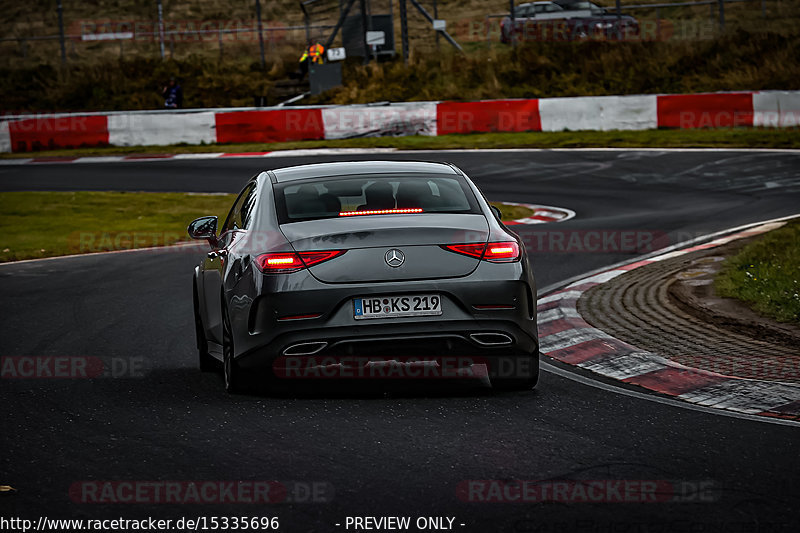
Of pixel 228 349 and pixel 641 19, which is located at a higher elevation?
pixel 641 19

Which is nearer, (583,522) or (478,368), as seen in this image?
(583,522)

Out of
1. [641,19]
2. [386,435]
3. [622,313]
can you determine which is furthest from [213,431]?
[641,19]

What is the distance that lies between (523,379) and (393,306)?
1063mm

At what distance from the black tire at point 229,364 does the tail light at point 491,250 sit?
1.46 meters

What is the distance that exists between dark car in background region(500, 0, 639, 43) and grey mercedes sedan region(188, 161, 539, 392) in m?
29.9

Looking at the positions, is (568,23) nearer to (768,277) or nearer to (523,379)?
(768,277)

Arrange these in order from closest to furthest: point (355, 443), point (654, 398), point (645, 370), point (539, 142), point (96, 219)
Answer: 1. point (355, 443)
2. point (654, 398)
3. point (645, 370)
4. point (96, 219)
5. point (539, 142)

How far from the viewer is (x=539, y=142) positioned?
28391 mm

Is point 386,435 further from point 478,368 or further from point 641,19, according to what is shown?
point 641,19

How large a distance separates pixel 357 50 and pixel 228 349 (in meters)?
32.6

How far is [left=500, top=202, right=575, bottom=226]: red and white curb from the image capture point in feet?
59.5

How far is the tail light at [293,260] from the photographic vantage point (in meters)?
7.11

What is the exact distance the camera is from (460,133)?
101 ft

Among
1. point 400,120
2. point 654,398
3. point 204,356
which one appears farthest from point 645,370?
point 400,120
